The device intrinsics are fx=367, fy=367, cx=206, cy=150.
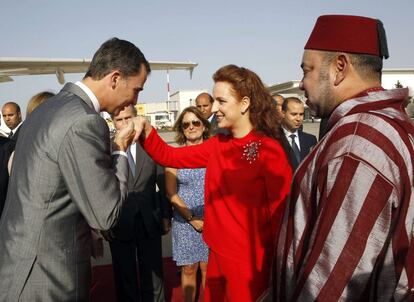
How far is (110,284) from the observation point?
15.4ft

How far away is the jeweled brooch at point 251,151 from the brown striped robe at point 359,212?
114 centimetres

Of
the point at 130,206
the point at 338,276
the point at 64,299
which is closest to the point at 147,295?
the point at 130,206

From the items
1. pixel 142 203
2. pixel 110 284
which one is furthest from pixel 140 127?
pixel 110 284

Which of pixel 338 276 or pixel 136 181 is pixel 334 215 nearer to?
pixel 338 276

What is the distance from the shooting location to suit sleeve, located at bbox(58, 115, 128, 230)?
5.33 ft

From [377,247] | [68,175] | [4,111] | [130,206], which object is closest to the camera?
[377,247]

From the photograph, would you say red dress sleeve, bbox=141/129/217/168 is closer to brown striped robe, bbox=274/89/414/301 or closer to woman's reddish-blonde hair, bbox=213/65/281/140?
woman's reddish-blonde hair, bbox=213/65/281/140

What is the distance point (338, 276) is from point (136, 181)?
2737 millimetres

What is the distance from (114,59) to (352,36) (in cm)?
121

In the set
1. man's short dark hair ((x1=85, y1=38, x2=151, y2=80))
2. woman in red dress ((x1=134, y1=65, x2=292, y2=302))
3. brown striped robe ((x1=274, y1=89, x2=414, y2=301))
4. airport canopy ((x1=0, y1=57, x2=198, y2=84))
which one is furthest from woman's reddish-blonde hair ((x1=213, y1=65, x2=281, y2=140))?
airport canopy ((x1=0, y1=57, x2=198, y2=84))

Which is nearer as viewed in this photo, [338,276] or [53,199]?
[338,276]

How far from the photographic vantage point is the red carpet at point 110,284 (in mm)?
4309

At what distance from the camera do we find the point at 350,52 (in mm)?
1315

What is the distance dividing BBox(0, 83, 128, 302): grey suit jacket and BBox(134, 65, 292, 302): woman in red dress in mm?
776
